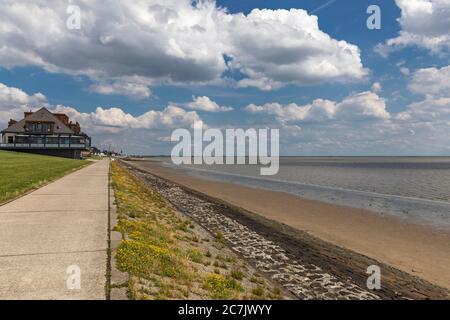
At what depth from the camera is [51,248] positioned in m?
9.26

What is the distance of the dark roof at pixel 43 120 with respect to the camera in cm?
8812

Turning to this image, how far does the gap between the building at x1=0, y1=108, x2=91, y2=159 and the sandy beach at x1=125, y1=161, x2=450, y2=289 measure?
75.6 m

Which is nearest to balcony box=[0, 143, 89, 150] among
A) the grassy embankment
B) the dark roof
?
the dark roof

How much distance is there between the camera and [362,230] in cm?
1914

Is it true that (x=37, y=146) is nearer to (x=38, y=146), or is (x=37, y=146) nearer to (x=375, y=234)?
(x=38, y=146)

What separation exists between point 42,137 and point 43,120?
14.4 ft

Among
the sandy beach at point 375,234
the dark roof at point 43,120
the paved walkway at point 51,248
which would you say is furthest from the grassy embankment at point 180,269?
the dark roof at point 43,120

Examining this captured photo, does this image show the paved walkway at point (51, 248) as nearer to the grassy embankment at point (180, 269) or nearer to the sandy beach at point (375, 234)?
the grassy embankment at point (180, 269)

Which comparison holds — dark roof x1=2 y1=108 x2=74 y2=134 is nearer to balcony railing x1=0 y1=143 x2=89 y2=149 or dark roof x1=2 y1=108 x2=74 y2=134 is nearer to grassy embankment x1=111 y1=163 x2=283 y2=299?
balcony railing x1=0 y1=143 x2=89 y2=149

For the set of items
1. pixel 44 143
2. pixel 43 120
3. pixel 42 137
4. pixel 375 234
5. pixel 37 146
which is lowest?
pixel 375 234

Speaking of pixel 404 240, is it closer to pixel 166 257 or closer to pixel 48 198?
pixel 166 257

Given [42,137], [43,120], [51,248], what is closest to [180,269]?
[51,248]

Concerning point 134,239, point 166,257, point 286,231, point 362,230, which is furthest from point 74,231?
point 362,230
